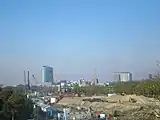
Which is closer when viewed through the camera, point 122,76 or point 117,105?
point 117,105

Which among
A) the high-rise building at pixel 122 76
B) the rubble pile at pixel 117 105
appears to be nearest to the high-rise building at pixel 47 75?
the high-rise building at pixel 122 76

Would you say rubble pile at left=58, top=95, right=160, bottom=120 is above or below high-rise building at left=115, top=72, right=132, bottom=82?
below

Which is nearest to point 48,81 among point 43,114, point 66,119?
point 43,114

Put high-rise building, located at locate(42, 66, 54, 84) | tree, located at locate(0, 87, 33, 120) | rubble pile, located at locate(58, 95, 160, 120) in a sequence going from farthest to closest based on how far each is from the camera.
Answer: high-rise building, located at locate(42, 66, 54, 84) → rubble pile, located at locate(58, 95, 160, 120) → tree, located at locate(0, 87, 33, 120)

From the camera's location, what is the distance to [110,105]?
66312 mm

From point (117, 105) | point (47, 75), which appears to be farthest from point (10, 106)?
point (47, 75)

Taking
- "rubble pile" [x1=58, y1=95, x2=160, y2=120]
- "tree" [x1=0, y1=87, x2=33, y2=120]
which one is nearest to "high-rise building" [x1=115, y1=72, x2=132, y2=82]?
"rubble pile" [x1=58, y1=95, x2=160, y2=120]

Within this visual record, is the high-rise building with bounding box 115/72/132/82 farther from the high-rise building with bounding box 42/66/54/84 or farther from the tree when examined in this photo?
the tree

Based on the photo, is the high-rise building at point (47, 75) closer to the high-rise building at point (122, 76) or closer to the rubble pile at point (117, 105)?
the high-rise building at point (122, 76)

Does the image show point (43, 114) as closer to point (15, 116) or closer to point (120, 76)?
→ point (15, 116)

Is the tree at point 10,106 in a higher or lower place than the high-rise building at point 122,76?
lower

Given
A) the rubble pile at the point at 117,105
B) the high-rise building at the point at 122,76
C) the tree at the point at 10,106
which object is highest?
the high-rise building at the point at 122,76

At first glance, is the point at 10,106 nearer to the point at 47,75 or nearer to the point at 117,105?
the point at 117,105

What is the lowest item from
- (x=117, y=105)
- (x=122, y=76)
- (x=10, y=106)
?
(x=117, y=105)
